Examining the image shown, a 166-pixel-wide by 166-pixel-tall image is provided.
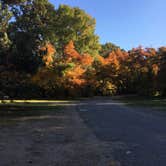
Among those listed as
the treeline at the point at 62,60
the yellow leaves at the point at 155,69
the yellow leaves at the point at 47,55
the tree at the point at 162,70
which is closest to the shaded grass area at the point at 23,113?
the treeline at the point at 62,60

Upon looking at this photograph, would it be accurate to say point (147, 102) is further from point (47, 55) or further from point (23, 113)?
point (23, 113)

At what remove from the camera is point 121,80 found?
49875 millimetres

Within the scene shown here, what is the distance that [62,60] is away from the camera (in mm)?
39688

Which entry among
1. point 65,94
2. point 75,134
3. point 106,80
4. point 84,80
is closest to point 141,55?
point 106,80

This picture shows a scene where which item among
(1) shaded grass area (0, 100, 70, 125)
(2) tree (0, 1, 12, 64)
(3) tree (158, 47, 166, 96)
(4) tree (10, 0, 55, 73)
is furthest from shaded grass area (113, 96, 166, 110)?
(2) tree (0, 1, 12, 64)

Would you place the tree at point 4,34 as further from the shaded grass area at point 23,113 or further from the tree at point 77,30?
the tree at point 77,30

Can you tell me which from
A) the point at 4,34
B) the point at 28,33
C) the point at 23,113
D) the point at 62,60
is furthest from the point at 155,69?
the point at 23,113

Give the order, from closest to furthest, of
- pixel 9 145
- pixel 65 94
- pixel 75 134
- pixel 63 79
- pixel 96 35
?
1. pixel 9 145
2. pixel 75 134
3. pixel 63 79
4. pixel 65 94
5. pixel 96 35

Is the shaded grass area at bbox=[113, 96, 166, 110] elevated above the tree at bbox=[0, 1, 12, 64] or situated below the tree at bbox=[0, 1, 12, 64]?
below

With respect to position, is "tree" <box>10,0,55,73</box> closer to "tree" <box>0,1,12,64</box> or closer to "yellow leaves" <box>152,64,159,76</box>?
"tree" <box>0,1,12,64</box>

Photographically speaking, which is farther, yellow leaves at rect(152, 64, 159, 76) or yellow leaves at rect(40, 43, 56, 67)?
yellow leaves at rect(152, 64, 159, 76)

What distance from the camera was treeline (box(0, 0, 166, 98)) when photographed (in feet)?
63.2

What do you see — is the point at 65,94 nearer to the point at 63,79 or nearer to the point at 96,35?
the point at 63,79

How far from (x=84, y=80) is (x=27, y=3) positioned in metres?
23.2
